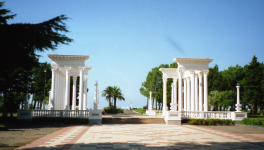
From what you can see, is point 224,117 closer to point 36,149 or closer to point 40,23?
point 36,149

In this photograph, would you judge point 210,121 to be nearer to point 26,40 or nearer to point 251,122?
point 251,122

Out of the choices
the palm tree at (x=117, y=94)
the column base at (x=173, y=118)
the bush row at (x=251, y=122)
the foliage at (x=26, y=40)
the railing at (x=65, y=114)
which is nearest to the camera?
the foliage at (x=26, y=40)

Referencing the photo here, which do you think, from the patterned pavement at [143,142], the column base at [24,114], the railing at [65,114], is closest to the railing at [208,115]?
the railing at [65,114]

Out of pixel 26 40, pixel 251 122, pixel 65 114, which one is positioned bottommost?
pixel 251 122

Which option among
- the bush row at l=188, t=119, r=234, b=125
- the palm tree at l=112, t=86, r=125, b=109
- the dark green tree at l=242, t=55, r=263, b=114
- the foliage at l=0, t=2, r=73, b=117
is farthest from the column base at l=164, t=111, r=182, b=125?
the palm tree at l=112, t=86, r=125, b=109

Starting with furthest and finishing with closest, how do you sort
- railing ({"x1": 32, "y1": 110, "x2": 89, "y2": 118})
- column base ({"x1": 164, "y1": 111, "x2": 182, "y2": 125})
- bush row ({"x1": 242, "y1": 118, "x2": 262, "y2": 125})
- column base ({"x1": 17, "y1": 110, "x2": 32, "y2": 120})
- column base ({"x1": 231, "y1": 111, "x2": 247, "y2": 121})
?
railing ({"x1": 32, "y1": 110, "x2": 89, "y2": 118})
column base ({"x1": 231, "y1": 111, "x2": 247, "y2": 121})
column base ({"x1": 164, "y1": 111, "x2": 182, "y2": 125})
column base ({"x1": 17, "y1": 110, "x2": 32, "y2": 120})
bush row ({"x1": 242, "y1": 118, "x2": 262, "y2": 125})

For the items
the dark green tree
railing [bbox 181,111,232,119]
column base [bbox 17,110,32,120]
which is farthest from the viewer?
the dark green tree

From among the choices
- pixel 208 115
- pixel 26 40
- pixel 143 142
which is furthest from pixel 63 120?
pixel 26 40

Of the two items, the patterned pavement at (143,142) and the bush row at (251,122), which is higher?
the patterned pavement at (143,142)

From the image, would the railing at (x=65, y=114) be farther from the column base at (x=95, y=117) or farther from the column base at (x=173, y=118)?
the column base at (x=173, y=118)

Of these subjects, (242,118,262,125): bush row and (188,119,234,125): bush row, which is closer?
(242,118,262,125): bush row

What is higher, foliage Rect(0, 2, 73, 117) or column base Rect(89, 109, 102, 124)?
foliage Rect(0, 2, 73, 117)

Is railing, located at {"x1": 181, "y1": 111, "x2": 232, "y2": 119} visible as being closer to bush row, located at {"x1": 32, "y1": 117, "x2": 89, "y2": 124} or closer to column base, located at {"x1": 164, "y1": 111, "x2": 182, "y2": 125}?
column base, located at {"x1": 164, "y1": 111, "x2": 182, "y2": 125}

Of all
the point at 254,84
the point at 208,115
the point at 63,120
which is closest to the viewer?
the point at 63,120
